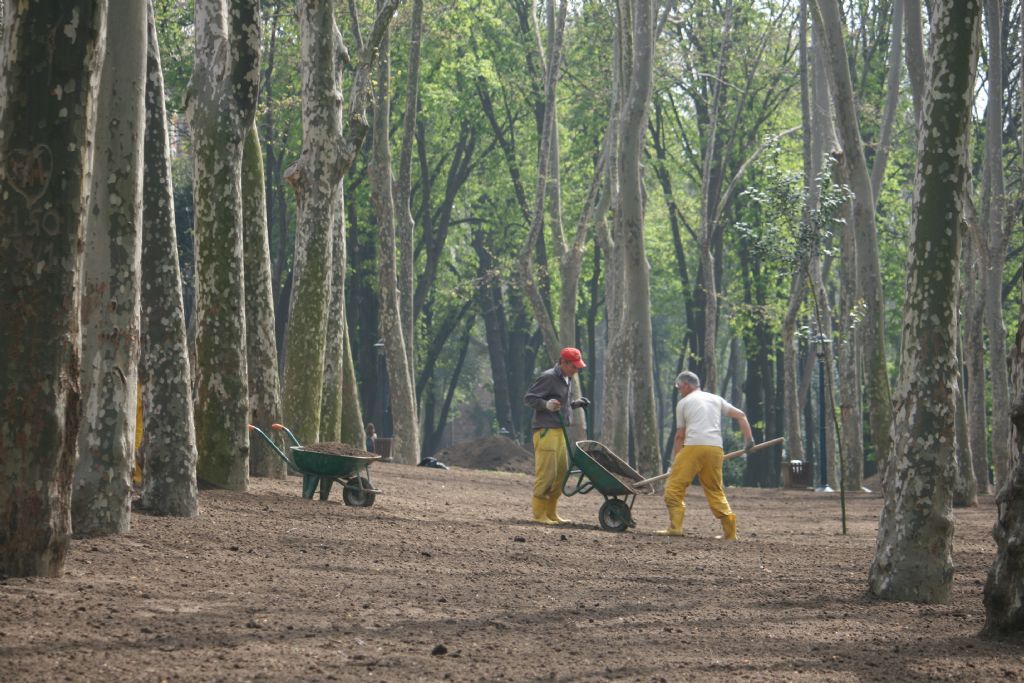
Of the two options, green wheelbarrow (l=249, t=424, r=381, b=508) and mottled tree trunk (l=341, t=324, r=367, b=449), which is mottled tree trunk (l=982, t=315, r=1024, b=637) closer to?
green wheelbarrow (l=249, t=424, r=381, b=508)

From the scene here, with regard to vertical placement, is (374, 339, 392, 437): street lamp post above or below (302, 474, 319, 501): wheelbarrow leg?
above

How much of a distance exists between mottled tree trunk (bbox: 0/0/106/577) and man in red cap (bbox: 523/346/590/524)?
784cm

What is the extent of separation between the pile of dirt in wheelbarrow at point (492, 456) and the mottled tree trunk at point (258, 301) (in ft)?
72.6

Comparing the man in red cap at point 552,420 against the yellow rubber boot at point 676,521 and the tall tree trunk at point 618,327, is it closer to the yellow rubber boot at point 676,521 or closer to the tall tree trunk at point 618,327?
the yellow rubber boot at point 676,521

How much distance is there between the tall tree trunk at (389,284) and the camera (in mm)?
26000

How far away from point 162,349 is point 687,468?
5914mm

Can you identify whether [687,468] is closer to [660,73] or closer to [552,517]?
[552,517]

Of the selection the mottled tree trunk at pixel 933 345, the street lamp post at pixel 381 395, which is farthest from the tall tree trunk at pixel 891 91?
the mottled tree trunk at pixel 933 345

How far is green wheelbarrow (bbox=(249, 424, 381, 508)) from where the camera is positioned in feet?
44.5

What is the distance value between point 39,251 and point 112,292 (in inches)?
76.0

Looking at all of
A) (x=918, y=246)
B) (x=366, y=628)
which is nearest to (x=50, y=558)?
(x=366, y=628)

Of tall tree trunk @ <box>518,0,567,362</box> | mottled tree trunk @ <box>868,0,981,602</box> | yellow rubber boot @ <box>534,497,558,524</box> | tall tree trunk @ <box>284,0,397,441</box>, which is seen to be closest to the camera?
mottled tree trunk @ <box>868,0,981,602</box>

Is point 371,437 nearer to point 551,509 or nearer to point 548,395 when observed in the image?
point 551,509

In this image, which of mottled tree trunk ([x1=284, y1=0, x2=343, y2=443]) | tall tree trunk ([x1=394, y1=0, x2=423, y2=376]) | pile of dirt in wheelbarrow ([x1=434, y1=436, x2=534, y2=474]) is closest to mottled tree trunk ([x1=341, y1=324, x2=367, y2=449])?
mottled tree trunk ([x1=284, y1=0, x2=343, y2=443])
